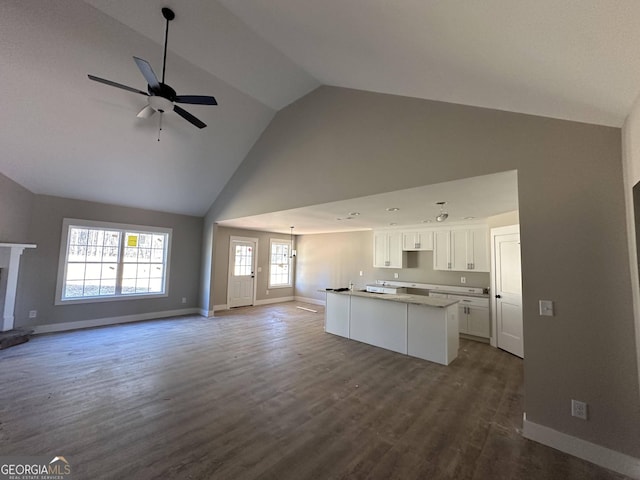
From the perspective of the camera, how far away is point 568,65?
160 centimetres

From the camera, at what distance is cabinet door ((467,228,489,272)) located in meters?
5.27

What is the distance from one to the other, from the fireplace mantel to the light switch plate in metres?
7.64

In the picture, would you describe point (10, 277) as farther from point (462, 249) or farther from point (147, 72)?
point (462, 249)

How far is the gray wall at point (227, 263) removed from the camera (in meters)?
7.51

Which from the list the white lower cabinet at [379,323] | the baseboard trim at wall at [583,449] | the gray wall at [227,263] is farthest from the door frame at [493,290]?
the gray wall at [227,263]

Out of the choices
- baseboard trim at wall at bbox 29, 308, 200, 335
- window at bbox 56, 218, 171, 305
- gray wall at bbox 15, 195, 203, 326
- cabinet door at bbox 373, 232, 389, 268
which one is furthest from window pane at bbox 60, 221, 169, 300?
cabinet door at bbox 373, 232, 389, 268

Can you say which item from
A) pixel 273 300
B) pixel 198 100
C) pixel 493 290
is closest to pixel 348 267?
pixel 273 300

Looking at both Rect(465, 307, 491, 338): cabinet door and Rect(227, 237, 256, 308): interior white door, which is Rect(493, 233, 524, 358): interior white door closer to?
Rect(465, 307, 491, 338): cabinet door

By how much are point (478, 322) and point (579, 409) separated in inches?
125

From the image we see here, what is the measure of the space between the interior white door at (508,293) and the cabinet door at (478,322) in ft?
0.83

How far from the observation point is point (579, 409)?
2115mm

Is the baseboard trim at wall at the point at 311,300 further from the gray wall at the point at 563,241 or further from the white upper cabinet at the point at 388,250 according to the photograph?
the gray wall at the point at 563,241

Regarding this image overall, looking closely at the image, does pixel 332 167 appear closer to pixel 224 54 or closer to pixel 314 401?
pixel 224 54

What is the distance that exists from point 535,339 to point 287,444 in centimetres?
236
